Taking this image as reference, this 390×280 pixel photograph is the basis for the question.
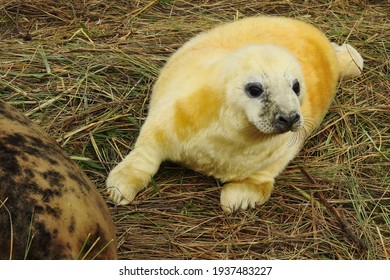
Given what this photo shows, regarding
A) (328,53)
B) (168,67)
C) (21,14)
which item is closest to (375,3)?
(328,53)

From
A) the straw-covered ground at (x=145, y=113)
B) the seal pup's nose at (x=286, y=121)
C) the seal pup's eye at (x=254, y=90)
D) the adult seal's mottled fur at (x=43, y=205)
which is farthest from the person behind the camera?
the straw-covered ground at (x=145, y=113)

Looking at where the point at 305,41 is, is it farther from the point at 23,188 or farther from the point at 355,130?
the point at 23,188

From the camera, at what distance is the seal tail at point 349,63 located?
493 cm

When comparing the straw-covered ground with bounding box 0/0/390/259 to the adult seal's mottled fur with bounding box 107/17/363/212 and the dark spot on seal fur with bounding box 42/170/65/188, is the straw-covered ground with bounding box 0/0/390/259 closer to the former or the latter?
the adult seal's mottled fur with bounding box 107/17/363/212

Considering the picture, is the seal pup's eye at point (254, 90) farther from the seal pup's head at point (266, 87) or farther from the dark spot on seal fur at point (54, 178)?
the dark spot on seal fur at point (54, 178)

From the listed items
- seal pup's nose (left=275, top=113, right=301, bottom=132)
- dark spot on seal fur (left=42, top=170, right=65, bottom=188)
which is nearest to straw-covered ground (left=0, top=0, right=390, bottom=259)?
seal pup's nose (left=275, top=113, right=301, bottom=132)

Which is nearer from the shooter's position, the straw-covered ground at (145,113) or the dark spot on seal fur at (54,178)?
the dark spot on seal fur at (54,178)

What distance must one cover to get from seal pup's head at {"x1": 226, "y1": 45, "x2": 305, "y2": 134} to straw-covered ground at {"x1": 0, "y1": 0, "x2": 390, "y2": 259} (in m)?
0.57

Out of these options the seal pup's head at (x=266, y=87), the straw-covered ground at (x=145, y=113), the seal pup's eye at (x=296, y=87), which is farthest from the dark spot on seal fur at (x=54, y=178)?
the seal pup's eye at (x=296, y=87)

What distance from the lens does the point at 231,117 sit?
367 centimetres

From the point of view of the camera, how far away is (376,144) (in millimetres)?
4453

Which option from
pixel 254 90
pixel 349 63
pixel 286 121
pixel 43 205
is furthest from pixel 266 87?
pixel 349 63

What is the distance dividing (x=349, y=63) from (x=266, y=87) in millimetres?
1571

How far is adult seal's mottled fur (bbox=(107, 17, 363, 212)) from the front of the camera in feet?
11.6
